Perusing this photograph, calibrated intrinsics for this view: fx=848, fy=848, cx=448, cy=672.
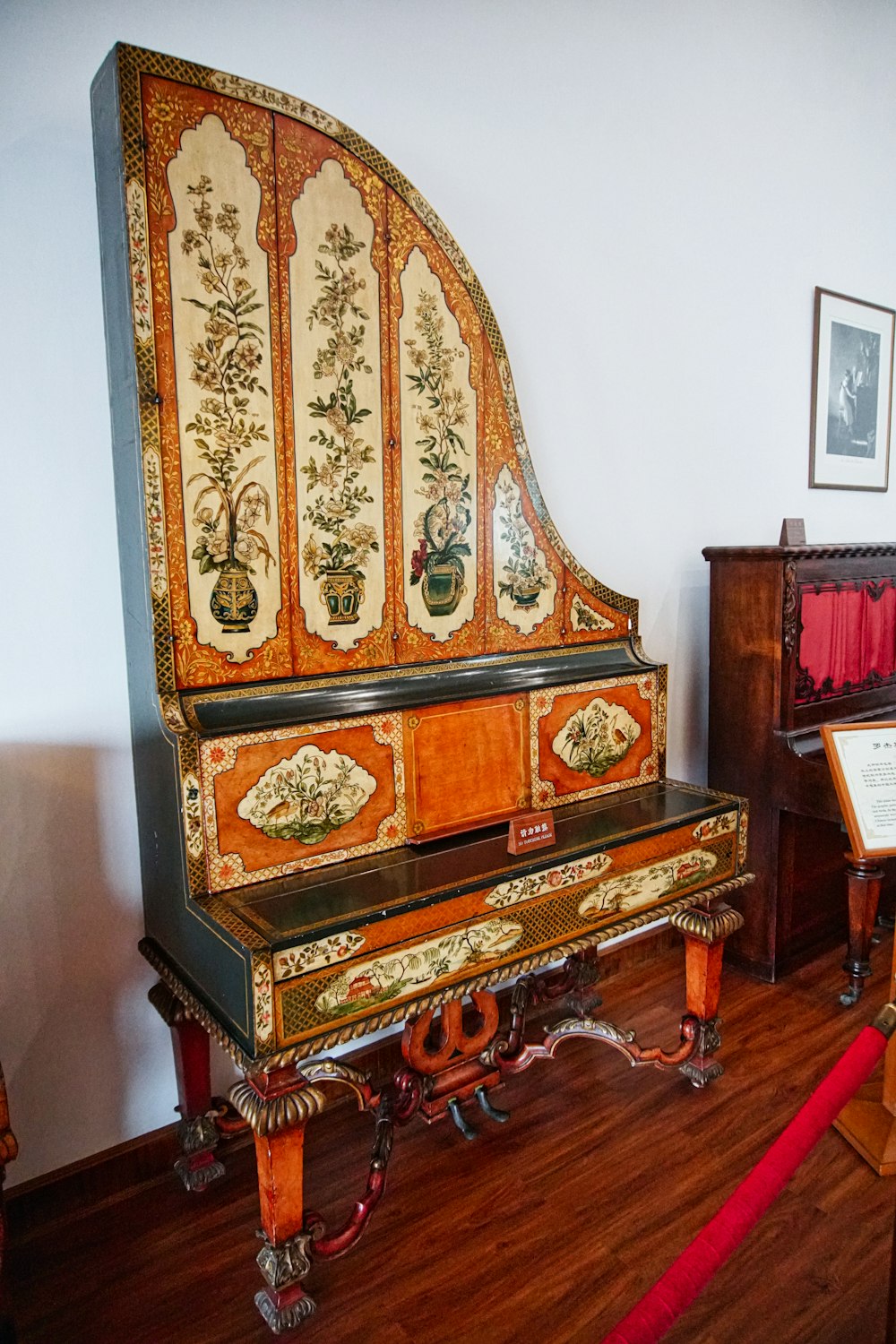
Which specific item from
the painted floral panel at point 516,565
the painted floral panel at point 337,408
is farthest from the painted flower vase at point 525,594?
the painted floral panel at point 337,408

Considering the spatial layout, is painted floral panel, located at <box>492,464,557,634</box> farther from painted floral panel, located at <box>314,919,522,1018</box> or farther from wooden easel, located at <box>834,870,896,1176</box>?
wooden easel, located at <box>834,870,896,1176</box>

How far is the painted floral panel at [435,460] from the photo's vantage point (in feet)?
6.72

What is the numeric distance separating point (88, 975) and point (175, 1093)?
17.0 inches

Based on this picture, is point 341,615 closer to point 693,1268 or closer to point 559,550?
point 559,550

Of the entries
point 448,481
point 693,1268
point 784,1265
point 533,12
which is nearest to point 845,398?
point 533,12

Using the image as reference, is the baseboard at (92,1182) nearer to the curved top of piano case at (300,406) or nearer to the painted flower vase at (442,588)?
the curved top of piano case at (300,406)

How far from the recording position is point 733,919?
2373 millimetres

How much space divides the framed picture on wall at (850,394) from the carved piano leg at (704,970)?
2373 mm

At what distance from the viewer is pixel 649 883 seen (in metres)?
2.12

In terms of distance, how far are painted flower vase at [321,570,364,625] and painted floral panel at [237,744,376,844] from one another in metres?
0.32

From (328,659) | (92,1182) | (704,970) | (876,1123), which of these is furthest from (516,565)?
(92,1182)

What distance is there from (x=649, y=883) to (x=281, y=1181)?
41.5 inches

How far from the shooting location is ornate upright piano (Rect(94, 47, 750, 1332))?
→ 5.41ft

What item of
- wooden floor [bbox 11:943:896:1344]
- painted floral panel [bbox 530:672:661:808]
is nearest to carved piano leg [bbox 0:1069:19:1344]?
wooden floor [bbox 11:943:896:1344]
